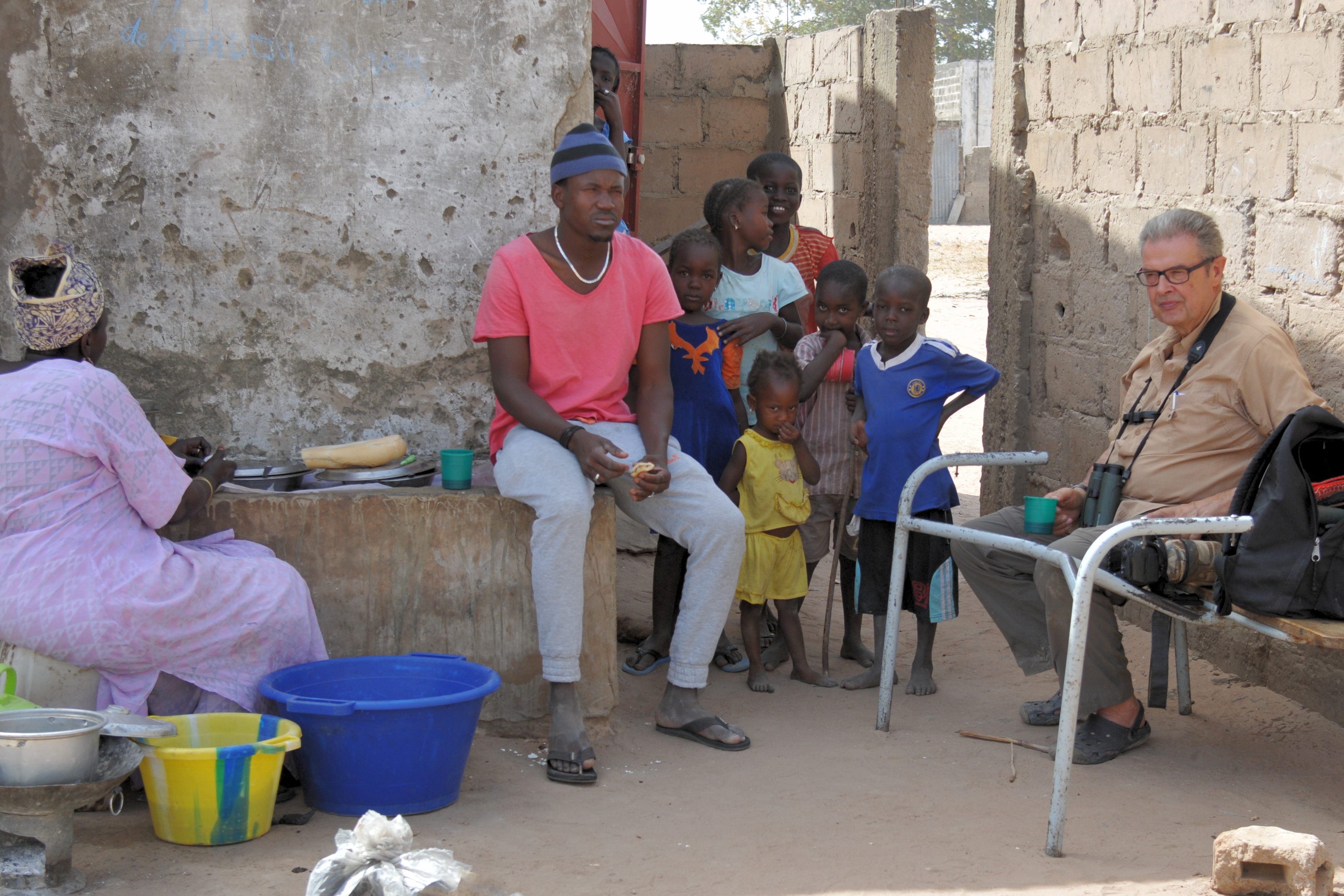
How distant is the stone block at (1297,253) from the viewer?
12.4 feet

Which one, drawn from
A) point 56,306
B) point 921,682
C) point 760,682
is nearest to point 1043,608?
point 921,682

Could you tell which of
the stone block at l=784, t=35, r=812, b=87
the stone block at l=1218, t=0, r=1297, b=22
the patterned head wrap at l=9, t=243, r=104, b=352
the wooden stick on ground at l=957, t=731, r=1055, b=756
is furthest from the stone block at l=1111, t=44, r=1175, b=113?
the stone block at l=784, t=35, r=812, b=87

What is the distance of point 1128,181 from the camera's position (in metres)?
4.86

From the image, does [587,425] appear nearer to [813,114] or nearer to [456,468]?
[456,468]

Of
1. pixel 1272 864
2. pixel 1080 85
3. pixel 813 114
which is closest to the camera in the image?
pixel 1272 864

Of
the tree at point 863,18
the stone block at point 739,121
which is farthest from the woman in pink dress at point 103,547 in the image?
the tree at point 863,18

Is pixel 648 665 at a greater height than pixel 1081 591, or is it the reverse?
pixel 1081 591

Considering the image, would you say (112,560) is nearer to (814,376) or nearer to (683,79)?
(814,376)

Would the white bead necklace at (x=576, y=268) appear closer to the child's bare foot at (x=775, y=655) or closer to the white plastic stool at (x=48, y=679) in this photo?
the child's bare foot at (x=775, y=655)

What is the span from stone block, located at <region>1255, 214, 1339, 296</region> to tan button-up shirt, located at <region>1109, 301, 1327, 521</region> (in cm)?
43

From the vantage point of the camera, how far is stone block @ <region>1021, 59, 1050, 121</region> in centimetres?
548

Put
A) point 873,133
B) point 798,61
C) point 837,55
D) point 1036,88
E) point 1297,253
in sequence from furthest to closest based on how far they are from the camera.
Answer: point 798,61 < point 837,55 < point 873,133 < point 1036,88 < point 1297,253

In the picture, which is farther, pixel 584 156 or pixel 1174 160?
pixel 1174 160

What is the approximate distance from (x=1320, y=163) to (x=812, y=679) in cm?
230
